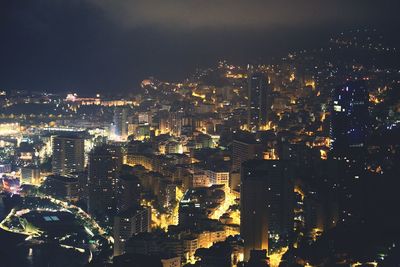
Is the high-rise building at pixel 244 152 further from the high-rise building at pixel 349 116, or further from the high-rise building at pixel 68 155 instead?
the high-rise building at pixel 68 155

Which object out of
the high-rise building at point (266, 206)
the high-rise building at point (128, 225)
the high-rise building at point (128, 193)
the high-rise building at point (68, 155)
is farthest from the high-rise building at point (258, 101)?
the high-rise building at point (128, 225)

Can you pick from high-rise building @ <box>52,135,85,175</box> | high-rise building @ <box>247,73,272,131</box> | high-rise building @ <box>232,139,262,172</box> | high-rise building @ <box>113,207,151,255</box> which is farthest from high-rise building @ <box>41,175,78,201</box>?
high-rise building @ <box>247,73,272,131</box>

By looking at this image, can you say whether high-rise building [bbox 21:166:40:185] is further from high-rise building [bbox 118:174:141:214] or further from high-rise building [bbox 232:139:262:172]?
high-rise building [bbox 232:139:262:172]

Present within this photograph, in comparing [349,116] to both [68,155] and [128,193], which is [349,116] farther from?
[68,155]

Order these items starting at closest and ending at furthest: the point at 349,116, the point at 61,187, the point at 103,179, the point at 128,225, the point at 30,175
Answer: the point at 128,225 < the point at 349,116 < the point at 103,179 < the point at 61,187 < the point at 30,175

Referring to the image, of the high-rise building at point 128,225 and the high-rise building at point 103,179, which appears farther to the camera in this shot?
the high-rise building at point 103,179

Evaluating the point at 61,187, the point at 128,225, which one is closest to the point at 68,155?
the point at 61,187
